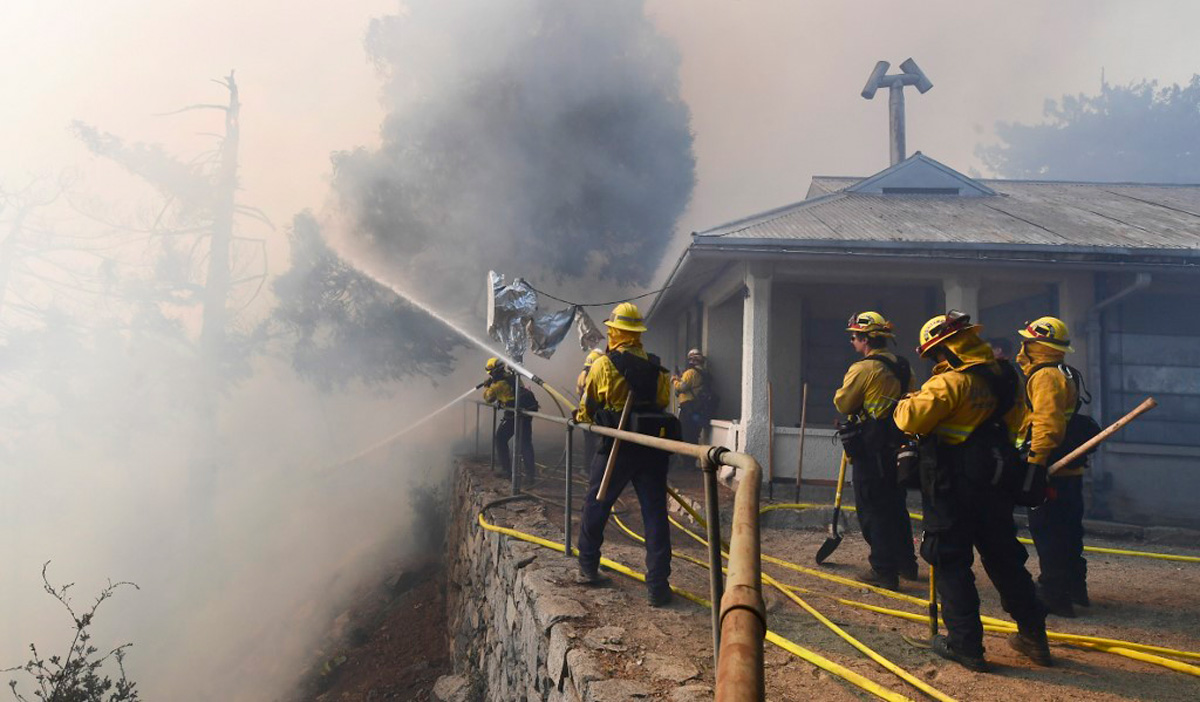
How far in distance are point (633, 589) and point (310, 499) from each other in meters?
14.9

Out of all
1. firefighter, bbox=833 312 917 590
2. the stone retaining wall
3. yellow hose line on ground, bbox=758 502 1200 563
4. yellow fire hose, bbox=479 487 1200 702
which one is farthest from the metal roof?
yellow fire hose, bbox=479 487 1200 702

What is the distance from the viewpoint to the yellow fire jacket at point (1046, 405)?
3459 millimetres

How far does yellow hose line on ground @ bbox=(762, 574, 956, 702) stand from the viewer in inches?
93.6

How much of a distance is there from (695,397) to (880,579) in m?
5.55

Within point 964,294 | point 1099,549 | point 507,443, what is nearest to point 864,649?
point 1099,549

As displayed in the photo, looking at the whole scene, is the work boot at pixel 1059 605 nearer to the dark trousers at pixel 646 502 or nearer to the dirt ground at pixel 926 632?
the dirt ground at pixel 926 632

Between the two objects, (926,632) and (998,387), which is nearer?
(998,387)

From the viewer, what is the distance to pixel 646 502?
3.67 metres

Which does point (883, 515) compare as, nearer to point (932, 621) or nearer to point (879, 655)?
point (932, 621)

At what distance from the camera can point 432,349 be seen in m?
17.6

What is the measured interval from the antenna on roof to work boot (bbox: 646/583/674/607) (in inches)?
533

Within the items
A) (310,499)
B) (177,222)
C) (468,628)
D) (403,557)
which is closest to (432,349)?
(310,499)

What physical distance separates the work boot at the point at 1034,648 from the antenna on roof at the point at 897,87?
1343 cm

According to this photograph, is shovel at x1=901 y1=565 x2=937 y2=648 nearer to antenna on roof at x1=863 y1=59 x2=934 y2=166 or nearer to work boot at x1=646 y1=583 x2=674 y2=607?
work boot at x1=646 y1=583 x2=674 y2=607
